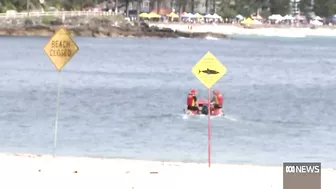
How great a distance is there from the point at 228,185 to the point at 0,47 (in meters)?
94.7

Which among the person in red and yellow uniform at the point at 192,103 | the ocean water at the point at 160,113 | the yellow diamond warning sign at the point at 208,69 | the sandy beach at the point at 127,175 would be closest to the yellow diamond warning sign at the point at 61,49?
the sandy beach at the point at 127,175

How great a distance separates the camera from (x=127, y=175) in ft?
67.2

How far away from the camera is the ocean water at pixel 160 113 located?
30672 mm

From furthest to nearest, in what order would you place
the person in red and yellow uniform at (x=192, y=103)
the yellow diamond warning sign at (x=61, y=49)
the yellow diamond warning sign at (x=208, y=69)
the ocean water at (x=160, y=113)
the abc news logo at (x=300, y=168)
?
1. the person in red and yellow uniform at (x=192, y=103)
2. the ocean water at (x=160, y=113)
3. the yellow diamond warning sign at (x=61, y=49)
4. the yellow diamond warning sign at (x=208, y=69)
5. the abc news logo at (x=300, y=168)

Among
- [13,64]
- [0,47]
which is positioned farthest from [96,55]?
[13,64]

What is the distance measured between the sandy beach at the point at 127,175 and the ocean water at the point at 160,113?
16.7 feet

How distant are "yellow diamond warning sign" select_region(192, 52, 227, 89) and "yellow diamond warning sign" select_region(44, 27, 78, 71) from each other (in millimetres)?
2476

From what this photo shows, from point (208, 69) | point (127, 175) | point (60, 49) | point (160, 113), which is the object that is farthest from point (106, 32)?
point (127, 175)

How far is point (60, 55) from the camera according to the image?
73.0 ft

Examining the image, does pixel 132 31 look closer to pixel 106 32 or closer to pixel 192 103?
pixel 106 32

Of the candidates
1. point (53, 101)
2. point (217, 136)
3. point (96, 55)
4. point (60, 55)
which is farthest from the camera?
point (96, 55)

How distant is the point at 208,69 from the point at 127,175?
9.47 ft

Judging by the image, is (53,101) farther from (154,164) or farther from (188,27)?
(188,27)

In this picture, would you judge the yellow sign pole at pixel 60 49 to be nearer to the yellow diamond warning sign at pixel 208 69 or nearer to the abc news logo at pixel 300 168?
the yellow diamond warning sign at pixel 208 69
